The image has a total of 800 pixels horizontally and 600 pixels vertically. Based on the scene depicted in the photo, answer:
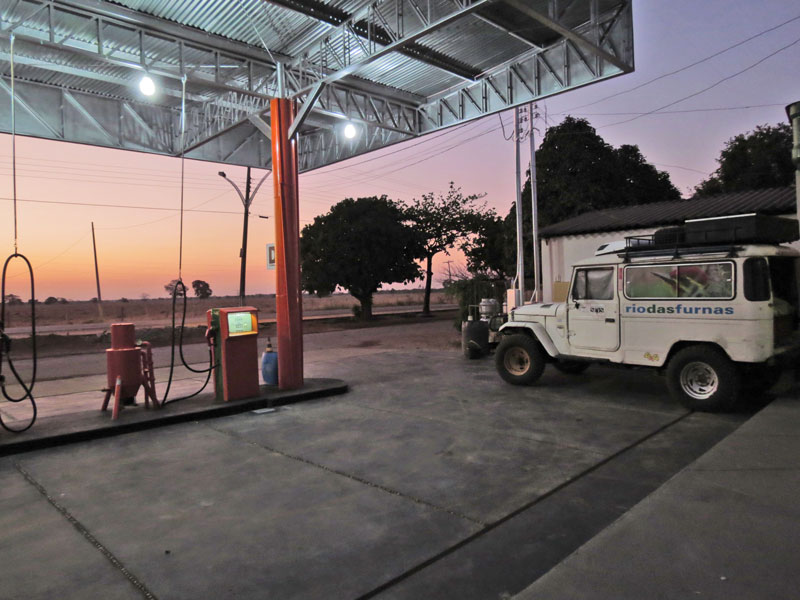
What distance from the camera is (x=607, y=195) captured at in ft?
86.9

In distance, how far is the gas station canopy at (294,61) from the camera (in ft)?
24.7

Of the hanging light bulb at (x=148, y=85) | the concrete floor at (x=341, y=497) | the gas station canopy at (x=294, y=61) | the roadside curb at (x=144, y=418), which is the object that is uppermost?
the gas station canopy at (x=294, y=61)

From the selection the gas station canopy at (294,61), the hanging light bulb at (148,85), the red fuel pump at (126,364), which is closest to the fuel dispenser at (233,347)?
the red fuel pump at (126,364)

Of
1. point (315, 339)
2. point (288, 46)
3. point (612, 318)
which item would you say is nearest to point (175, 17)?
point (288, 46)

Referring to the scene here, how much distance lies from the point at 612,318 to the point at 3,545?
7313 mm

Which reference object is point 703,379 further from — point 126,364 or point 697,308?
point 126,364

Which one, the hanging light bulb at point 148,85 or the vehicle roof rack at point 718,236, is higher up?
the hanging light bulb at point 148,85

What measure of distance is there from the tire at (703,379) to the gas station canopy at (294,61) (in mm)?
4638

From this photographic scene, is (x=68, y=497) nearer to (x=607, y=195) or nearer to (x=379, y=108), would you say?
(x=379, y=108)

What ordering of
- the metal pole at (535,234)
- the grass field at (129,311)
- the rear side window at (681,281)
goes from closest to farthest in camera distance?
the rear side window at (681,281), the metal pole at (535,234), the grass field at (129,311)

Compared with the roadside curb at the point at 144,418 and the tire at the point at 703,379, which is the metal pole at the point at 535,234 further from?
the roadside curb at the point at 144,418

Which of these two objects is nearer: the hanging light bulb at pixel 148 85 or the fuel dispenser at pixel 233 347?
the fuel dispenser at pixel 233 347

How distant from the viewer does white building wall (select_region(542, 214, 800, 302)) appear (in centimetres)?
1567

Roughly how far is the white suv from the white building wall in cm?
793
